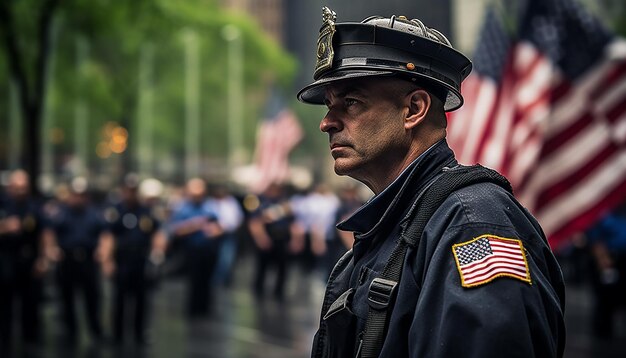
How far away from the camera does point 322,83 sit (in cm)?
275

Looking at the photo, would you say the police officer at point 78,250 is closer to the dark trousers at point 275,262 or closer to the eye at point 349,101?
the dark trousers at point 275,262

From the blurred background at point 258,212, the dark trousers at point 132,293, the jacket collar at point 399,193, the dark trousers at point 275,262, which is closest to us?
the jacket collar at point 399,193

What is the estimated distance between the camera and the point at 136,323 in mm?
Answer: 13375

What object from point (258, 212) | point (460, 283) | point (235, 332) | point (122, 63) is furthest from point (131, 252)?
point (122, 63)

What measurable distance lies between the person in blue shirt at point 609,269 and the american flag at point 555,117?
4959 millimetres

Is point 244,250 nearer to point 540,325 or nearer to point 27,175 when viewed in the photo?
point 27,175

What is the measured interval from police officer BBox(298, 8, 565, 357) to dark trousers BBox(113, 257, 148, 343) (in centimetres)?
1071

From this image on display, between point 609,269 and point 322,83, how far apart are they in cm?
1194

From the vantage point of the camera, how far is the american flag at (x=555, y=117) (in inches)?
352

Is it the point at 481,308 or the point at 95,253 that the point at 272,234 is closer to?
the point at 95,253

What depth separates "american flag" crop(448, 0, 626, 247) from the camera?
352 inches

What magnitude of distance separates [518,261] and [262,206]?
18442 millimetres

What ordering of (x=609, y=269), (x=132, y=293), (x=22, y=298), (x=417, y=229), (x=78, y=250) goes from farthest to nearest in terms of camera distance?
(x=78, y=250), (x=609, y=269), (x=22, y=298), (x=132, y=293), (x=417, y=229)

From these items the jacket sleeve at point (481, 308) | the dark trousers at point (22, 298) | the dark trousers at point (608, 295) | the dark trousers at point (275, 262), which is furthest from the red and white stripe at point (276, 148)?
the jacket sleeve at point (481, 308)
